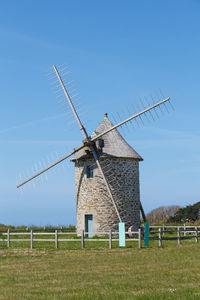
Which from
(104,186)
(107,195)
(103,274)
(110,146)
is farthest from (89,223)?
(103,274)

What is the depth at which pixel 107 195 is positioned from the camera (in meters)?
Result: 29.7

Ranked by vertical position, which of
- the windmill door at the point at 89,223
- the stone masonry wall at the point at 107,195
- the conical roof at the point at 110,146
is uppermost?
the conical roof at the point at 110,146

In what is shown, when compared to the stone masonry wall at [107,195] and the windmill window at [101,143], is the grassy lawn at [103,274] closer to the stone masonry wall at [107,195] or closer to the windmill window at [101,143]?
the stone masonry wall at [107,195]

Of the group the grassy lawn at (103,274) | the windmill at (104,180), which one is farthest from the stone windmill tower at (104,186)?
the grassy lawn at (103,274)

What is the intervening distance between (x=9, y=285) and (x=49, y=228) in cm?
2530

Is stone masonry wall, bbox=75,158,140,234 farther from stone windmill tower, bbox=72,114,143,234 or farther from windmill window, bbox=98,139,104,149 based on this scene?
windmill window, bbox=98,139,104,149

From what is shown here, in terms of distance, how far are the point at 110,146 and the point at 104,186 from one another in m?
2.69

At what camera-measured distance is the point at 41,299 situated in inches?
413

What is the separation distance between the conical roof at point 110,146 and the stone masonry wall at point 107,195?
344 mm

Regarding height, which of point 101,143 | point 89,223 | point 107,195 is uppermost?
point 101,143

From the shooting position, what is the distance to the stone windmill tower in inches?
1172

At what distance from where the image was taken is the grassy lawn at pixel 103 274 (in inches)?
432

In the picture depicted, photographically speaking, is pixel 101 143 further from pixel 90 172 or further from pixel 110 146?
pixel 90 172

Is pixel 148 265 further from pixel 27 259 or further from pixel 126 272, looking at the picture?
pixel 27 259
